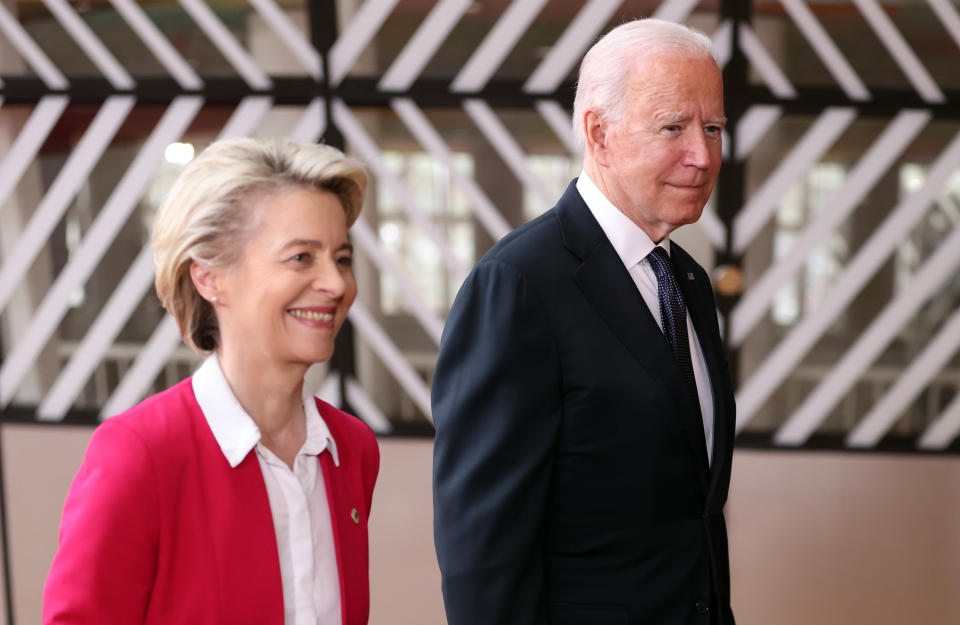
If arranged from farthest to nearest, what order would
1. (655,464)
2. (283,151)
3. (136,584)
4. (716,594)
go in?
(716,594)
(655,464)
(283,151)
(136,584)

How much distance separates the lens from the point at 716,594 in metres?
1.59

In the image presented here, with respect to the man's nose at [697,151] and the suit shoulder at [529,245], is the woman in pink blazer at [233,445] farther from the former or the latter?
the man's nose at [697,151]

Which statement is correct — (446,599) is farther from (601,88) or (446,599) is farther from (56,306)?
(56,306)

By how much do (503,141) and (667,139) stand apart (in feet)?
5.54

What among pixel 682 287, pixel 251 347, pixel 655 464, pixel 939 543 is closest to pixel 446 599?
pixel 655 464

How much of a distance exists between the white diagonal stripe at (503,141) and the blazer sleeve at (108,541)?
2.10 metres

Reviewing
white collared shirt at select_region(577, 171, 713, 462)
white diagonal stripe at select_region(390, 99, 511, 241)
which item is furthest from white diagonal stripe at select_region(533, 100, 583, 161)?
white collared shirt at select_region(577, 171, 713, 462)

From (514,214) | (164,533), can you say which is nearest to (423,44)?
(514,214)

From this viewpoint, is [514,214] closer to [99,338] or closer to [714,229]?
[714,229]

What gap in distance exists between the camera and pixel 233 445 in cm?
132

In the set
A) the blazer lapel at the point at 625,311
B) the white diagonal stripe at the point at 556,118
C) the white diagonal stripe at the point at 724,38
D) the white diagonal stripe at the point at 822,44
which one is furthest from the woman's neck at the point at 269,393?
the white diagonal stripe at the point at 822,44

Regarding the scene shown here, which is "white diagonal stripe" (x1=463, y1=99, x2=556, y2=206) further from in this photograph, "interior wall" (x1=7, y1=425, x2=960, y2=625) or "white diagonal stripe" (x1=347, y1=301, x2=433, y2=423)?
"interior wall" (x1=7, y1=425, x2=960, y2=625)

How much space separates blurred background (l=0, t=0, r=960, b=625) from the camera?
3.04 m

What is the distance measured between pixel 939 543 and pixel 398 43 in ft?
8.18
